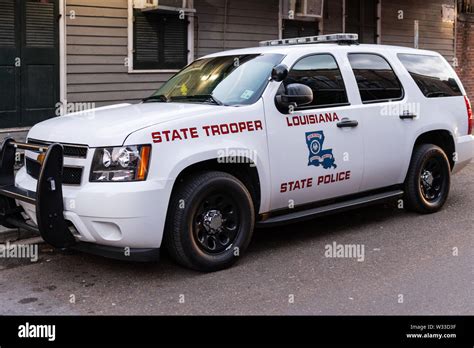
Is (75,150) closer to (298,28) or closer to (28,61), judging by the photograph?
(28,61)

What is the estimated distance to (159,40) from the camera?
→ 10734 millimetres

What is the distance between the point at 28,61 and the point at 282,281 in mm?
5765

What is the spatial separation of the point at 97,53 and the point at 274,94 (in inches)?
200

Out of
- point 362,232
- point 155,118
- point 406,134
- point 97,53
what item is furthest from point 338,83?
point 97,53

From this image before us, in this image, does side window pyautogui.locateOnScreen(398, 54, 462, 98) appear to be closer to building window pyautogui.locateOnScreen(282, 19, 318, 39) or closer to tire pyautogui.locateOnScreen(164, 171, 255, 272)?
tire pyautogui.locateOnScreen(164, 171, 255, 272)

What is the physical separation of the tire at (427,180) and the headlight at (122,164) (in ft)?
11.3

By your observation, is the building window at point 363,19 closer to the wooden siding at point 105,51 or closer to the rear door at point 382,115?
the wooden siding at point 105,51

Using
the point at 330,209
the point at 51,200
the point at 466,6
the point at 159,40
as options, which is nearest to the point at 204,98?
the point at 330,209

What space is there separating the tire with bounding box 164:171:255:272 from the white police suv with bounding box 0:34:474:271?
0.01 m

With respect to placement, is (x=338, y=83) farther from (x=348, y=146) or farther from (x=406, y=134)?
(x=406, y=134)

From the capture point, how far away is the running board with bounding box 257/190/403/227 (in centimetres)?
571

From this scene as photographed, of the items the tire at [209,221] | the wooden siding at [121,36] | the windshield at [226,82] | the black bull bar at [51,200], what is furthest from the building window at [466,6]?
the black bull bar at [51,200]

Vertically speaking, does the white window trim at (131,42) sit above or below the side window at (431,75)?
above

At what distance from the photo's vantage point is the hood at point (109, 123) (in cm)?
485
